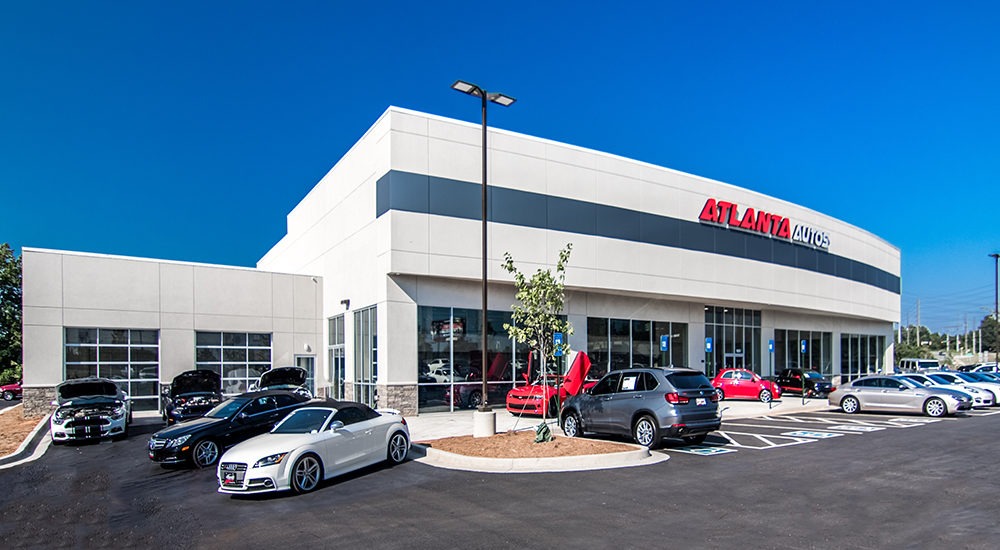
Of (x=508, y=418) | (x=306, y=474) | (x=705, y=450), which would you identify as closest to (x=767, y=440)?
(x=705, y=450)

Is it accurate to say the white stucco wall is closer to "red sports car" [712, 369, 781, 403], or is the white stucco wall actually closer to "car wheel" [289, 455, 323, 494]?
"red sports car" [712, 369, 781, 403]

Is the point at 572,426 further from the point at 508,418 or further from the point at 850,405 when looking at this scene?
the point at 850,405

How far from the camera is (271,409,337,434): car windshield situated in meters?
11.5

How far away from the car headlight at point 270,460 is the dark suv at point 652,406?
7.30 m

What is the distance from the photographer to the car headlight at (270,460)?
10188mm

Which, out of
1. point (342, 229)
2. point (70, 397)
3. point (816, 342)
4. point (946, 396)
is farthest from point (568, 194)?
point (816, 342)

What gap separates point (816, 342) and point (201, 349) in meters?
34.2

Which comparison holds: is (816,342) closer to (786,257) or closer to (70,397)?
(786,257)

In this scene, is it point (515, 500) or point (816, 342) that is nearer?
point (515, 500)

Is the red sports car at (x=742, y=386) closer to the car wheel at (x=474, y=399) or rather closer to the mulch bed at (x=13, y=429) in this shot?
the car wheel at (x=474, y=399)

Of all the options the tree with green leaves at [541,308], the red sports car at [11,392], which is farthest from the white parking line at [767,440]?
the red sports car at [11,392]

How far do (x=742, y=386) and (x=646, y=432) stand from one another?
16230 mm

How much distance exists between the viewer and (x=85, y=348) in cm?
2509

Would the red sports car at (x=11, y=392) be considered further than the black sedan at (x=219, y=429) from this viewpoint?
Yes
